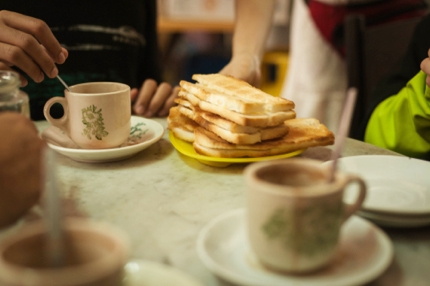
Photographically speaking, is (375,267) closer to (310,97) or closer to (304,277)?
(304,277)

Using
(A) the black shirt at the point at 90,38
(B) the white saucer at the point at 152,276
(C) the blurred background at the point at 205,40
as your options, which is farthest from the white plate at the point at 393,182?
(C) the blurred background at the point at 205,40

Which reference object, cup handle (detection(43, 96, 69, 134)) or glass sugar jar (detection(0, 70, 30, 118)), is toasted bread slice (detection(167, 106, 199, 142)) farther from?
glass sugar jar (detection(0, 70, 30, 118))

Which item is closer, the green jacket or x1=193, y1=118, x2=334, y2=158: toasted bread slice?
x1=193, y1=118, x2=334, y2=158: toasted bread slice

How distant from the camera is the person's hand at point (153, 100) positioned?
1.24m

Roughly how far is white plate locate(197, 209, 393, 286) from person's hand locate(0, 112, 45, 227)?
9.5 inches

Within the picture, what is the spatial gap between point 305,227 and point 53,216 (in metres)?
0.24

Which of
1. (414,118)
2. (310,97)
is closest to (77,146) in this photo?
(414,118)

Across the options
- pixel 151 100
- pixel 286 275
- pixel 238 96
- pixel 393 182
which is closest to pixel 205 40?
pixel 151 100

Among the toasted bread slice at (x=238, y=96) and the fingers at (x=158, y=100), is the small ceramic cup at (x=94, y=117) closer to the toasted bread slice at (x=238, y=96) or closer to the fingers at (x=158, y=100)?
the toasted bread slice at (x=238, y=96)

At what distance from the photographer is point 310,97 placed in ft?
7.50

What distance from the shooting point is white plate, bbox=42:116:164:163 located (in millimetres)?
871

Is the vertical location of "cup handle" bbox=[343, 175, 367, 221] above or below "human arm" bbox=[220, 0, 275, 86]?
below

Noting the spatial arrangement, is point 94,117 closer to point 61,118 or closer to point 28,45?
point 61,118

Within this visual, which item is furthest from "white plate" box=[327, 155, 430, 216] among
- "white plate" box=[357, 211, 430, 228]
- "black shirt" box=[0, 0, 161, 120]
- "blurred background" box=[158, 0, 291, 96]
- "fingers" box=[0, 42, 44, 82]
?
"blurred background" box=[158, 0, 291, 96]
